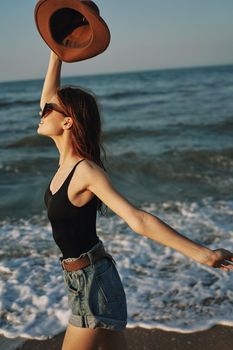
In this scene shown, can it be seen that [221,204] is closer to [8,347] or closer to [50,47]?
[8,347]

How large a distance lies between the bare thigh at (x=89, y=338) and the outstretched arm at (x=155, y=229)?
2.27 feet

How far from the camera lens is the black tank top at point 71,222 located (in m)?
2.54

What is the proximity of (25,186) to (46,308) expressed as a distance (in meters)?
5.72

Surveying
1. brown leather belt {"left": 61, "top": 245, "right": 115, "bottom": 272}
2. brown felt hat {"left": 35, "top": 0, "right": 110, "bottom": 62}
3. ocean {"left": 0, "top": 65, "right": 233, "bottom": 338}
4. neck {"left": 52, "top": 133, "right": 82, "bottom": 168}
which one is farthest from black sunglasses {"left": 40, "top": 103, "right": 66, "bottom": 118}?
brown leather belt {"left": 61, "top": 245, "right": 115, "bottom": 272}

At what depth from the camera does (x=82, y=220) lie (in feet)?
8.44

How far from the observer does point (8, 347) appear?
4.10m

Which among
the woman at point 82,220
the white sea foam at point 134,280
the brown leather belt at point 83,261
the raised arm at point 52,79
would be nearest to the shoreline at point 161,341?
the white sea foam at point 134,280

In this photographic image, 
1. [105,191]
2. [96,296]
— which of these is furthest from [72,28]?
[96,296]

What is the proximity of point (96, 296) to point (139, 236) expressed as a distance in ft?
14.2

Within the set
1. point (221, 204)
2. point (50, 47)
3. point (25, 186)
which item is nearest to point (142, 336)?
point (50, 47)

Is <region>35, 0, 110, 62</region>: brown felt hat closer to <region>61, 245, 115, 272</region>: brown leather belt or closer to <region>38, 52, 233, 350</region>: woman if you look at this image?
<region>38, 52, 233, 350</region>: woman

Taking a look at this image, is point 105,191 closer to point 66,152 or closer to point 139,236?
point 66,152

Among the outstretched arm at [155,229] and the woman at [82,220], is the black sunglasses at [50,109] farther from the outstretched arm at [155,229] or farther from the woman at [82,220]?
the outstretched arm at [155,229]

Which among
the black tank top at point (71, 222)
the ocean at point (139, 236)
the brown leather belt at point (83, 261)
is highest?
the black tank top at point (71, 222)
